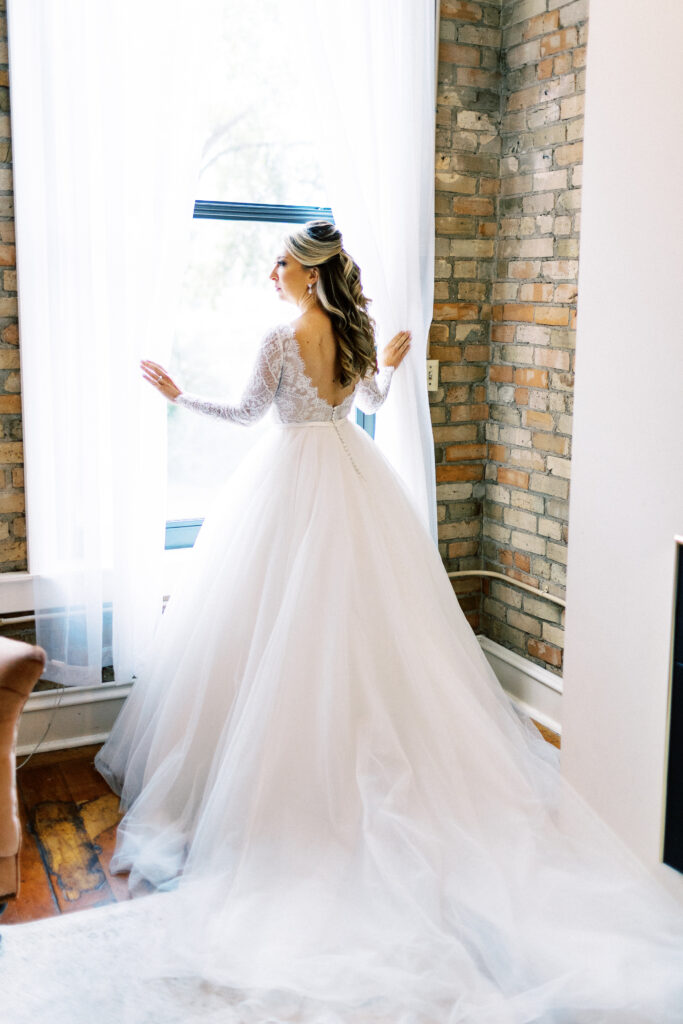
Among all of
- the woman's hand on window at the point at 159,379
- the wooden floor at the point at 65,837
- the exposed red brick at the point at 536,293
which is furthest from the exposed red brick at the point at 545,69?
the wooden floor at the point at 65,837

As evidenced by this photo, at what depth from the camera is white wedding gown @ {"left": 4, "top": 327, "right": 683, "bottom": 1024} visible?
1970mm

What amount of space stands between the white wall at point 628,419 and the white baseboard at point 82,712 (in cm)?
88

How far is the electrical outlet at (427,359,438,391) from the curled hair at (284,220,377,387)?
2.18 feet

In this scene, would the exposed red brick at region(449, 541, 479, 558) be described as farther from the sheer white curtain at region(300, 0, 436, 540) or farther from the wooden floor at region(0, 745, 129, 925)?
the wooden floor at region(0, 745, 129, 925)

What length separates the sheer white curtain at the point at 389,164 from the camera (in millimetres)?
2994

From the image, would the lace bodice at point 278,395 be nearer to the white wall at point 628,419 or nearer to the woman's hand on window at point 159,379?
the woman's hand on window at point 159,379

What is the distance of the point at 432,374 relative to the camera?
3.49m

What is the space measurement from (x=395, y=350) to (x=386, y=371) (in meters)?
0.08

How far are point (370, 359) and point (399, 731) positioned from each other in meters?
1.08

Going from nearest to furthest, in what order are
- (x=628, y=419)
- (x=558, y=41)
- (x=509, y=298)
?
(x=628, y=419) < (x=558, y=41) < (x=509, y=298)

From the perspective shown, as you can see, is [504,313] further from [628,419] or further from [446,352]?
[628,419]

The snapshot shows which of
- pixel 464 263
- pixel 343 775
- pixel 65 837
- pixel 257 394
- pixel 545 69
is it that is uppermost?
pixel 545 69

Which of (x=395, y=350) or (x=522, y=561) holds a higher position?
(x=395, y=350)

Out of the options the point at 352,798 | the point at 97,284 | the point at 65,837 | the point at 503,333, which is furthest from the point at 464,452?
the point at 65,837
